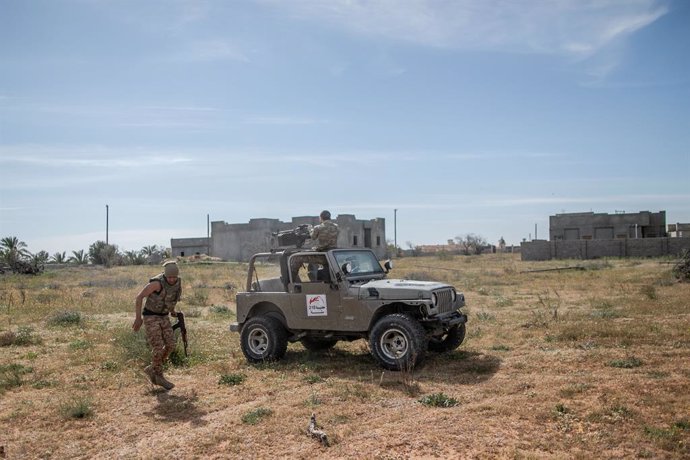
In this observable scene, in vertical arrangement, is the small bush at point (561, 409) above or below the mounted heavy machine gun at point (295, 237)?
below

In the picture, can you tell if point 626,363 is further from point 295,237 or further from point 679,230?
point 679,230

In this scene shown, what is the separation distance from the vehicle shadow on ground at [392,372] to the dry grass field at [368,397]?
32 mm

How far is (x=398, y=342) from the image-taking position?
333 inches

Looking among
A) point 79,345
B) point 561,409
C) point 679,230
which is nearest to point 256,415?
point 561,409

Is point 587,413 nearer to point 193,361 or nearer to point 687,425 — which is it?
point 687,425

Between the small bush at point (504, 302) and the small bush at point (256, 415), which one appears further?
the small bush at point (504, 302)

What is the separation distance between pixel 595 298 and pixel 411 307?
10309mm

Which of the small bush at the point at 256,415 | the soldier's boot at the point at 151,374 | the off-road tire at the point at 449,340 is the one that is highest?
the off-road tire at the point at 449,340

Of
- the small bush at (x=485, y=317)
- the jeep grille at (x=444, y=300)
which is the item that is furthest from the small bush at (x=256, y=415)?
the small bush at (x=485, y=317)

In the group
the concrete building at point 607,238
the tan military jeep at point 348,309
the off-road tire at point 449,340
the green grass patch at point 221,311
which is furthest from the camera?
the concrete building at point 607,238

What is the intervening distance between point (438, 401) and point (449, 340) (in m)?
2.85

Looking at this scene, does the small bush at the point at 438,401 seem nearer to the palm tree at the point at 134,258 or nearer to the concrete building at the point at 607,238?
the concrete building at the point at 607,238

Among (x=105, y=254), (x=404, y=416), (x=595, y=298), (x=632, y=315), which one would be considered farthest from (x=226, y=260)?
(x=404, y=416)

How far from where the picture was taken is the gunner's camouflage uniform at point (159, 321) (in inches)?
315
